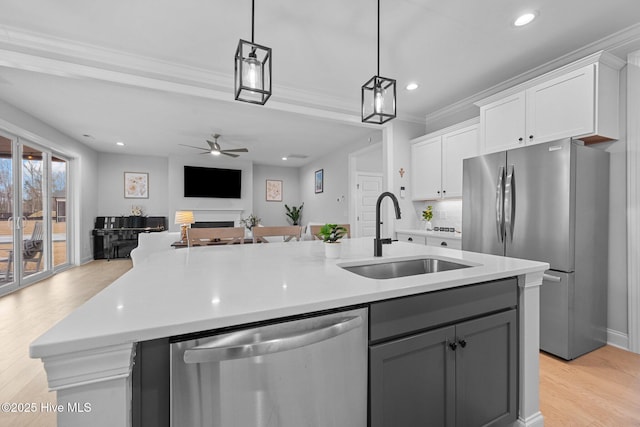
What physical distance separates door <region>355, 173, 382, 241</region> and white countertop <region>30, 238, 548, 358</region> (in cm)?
425

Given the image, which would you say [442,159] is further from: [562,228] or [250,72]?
[250,72]

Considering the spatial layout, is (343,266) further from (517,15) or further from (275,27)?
(517,15)

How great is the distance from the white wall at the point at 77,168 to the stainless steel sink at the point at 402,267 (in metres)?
5.21

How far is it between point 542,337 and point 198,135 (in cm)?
584

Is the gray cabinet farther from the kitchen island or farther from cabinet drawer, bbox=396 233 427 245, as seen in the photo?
cabinet drawer, bbox=396 233 427 245

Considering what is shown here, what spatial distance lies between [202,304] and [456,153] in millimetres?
3598

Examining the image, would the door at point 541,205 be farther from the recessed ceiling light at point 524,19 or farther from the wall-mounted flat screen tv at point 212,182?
the wall-mounted flat screen tv at point 212,182

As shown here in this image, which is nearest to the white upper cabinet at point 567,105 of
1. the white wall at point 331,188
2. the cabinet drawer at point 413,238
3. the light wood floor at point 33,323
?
the cabinet drawer at point 413,238

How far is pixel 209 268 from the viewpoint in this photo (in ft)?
4.40

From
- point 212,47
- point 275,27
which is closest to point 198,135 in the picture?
point 212,47

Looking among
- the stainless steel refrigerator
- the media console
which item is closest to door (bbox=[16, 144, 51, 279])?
the media console

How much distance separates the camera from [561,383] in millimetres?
1935

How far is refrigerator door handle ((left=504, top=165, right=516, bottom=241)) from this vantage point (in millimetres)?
2520

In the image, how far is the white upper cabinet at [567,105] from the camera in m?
2.29
